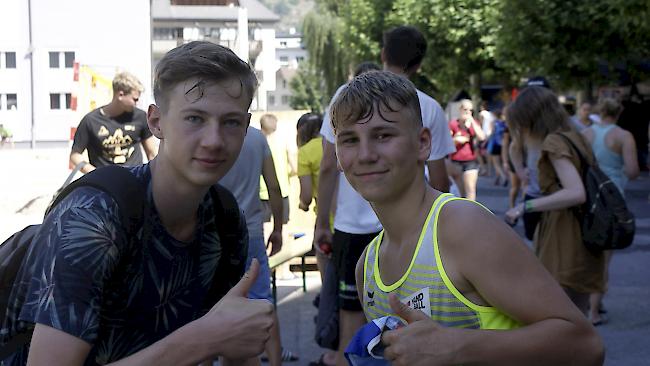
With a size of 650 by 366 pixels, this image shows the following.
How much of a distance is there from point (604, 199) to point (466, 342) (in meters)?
3.45

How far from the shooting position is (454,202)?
2309 mm

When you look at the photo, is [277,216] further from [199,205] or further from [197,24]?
[197,24]

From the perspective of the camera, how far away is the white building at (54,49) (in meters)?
51.5

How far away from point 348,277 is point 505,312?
3044 millimetres

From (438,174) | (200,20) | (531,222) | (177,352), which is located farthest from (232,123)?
(200,20)

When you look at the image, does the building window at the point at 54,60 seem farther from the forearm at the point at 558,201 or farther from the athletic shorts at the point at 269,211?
the forearm at the point at 558,201

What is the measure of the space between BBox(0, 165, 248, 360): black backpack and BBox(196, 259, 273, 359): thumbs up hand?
291 mm

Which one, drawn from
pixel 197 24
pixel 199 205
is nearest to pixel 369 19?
pixel 199 205

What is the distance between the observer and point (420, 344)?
2.03 metres

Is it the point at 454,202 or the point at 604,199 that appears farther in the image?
the point at 604,199

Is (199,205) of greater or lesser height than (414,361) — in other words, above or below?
above

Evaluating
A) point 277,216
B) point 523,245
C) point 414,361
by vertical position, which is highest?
point 523,245

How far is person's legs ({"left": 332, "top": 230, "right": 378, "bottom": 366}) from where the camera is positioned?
16.9 ft

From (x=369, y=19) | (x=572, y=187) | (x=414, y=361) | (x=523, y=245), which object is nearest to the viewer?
(x=414, y=361)
